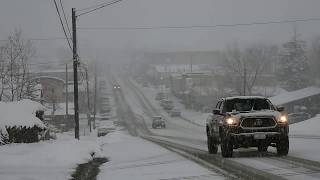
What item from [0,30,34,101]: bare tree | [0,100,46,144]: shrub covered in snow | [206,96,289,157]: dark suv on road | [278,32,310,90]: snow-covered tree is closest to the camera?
[206,96,289,157]: dark suv on road

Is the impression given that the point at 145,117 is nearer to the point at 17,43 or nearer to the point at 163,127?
the point at 163,127

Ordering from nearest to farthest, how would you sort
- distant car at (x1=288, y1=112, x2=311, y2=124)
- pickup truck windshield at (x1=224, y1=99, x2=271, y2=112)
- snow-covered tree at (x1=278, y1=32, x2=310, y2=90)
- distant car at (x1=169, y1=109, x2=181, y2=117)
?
pickup truck windshield at (x1=224, y1=99, x2=271, y2=112)
distant car at (x1=288, y1=112, x2=311, y2=124)
distant car at (x1=169, y1=109, x2=181, y2=117)
snow-covered tree at (x1=278, y1=32, x2=310, y2=90)

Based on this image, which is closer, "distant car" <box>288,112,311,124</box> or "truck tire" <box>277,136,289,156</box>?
"truck tire" <box>277,136,289,156</box>

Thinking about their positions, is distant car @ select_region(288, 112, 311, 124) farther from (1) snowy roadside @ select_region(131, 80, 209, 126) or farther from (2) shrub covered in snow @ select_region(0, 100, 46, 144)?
(2) shrub covered in snow @ select_region(0, 100, 46, 144)

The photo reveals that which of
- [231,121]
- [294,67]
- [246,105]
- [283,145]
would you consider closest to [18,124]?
[246,105]

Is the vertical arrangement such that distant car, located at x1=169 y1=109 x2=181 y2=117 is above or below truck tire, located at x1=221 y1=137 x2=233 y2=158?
below

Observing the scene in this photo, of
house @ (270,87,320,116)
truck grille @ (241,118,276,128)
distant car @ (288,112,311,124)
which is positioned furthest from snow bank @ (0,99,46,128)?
house @ (270,87,320,116)

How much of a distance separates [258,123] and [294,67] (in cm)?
10323

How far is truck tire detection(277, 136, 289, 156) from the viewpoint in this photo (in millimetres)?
17984

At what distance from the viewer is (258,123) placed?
17844mm

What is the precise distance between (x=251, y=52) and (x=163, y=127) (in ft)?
171

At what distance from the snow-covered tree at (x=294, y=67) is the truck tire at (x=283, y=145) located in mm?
100323

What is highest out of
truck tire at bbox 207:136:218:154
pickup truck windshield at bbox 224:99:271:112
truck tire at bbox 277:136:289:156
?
pickup truck windshield at bbox 224:99:271:112

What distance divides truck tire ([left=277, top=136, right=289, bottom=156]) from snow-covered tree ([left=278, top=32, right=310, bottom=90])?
329 ft
